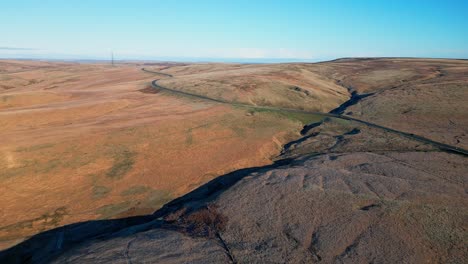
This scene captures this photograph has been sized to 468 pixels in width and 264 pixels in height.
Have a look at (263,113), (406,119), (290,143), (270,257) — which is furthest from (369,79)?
(270,257)

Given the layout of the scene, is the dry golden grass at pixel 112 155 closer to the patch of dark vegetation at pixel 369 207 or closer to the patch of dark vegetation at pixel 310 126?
the patch of dark vegetation at pixel 310 126

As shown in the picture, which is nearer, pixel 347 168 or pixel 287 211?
pixel 287 211

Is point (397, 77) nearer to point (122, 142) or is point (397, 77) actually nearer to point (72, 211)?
point (122, 142)

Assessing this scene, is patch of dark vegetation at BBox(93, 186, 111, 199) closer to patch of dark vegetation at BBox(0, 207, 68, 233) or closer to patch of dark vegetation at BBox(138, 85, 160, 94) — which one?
patch of dark vegetation at BBox(0, 207, 68, 233)

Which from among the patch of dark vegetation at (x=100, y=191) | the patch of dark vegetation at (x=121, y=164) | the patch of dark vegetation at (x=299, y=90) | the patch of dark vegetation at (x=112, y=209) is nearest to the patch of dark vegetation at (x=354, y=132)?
the patch of dark vegetation at (x=299, y=90)

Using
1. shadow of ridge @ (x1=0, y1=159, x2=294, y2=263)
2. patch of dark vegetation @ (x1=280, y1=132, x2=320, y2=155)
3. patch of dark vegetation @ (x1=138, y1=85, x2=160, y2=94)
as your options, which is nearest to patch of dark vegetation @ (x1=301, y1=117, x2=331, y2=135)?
patch of dark vegetation @ (x1=280, y1=132, x2=320, y2=155)

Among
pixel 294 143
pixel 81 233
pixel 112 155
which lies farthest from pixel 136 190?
pixel 294 143

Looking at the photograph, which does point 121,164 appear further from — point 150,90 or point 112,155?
point 150,90

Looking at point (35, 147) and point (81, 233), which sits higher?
point (35, 147)
